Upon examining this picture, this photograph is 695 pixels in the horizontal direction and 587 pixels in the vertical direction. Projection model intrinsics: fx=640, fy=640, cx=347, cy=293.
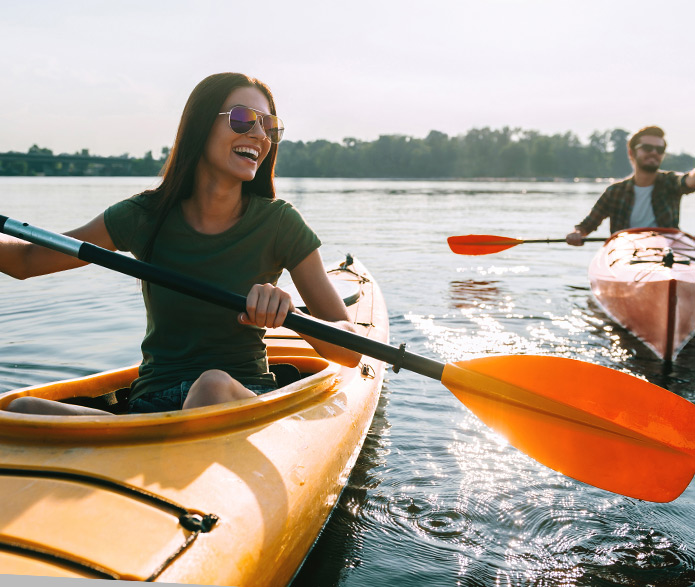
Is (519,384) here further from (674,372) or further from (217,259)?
(674,372)

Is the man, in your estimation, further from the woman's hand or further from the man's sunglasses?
the woman's hand

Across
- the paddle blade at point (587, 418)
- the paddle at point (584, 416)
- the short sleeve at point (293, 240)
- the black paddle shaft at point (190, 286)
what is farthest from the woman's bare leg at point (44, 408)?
the paddle blade at point (587, 418)

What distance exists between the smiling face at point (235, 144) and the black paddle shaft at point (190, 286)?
0.44m

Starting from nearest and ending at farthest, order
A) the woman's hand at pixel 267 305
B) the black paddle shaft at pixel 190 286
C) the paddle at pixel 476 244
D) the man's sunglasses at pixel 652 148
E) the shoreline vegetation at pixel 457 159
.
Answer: the woman's hand at pixel 267 305 → the black paddle shaft at pixel 190 286 → the man's sunglasses at pixel 652 148 → the paddle at pixel 476 244 → the shoreline vegetation at pixel 457 159

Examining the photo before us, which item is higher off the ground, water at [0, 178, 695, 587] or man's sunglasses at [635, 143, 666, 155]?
man's sunglasses at [635, 143, 666, 155]

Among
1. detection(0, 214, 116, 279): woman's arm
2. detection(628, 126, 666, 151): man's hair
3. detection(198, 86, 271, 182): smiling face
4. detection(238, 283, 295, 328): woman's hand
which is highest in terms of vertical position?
detection(628, 126, 666, 151): man's hair

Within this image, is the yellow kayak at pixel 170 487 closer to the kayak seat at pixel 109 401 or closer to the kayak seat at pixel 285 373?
the kayak seat at pixel 109 401

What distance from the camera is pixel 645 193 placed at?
7.38 m

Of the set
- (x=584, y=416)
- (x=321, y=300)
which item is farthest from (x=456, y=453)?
(x=321, y=300)

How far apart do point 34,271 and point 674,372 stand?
466 centimetres

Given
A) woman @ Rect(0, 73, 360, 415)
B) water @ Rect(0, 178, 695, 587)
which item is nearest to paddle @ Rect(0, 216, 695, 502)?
water @ Rect(0, 178, 695, 587)

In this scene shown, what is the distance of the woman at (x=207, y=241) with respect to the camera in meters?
2.33

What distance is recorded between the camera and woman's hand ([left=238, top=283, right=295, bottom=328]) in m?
2.10

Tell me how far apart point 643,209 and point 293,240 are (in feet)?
20.5
